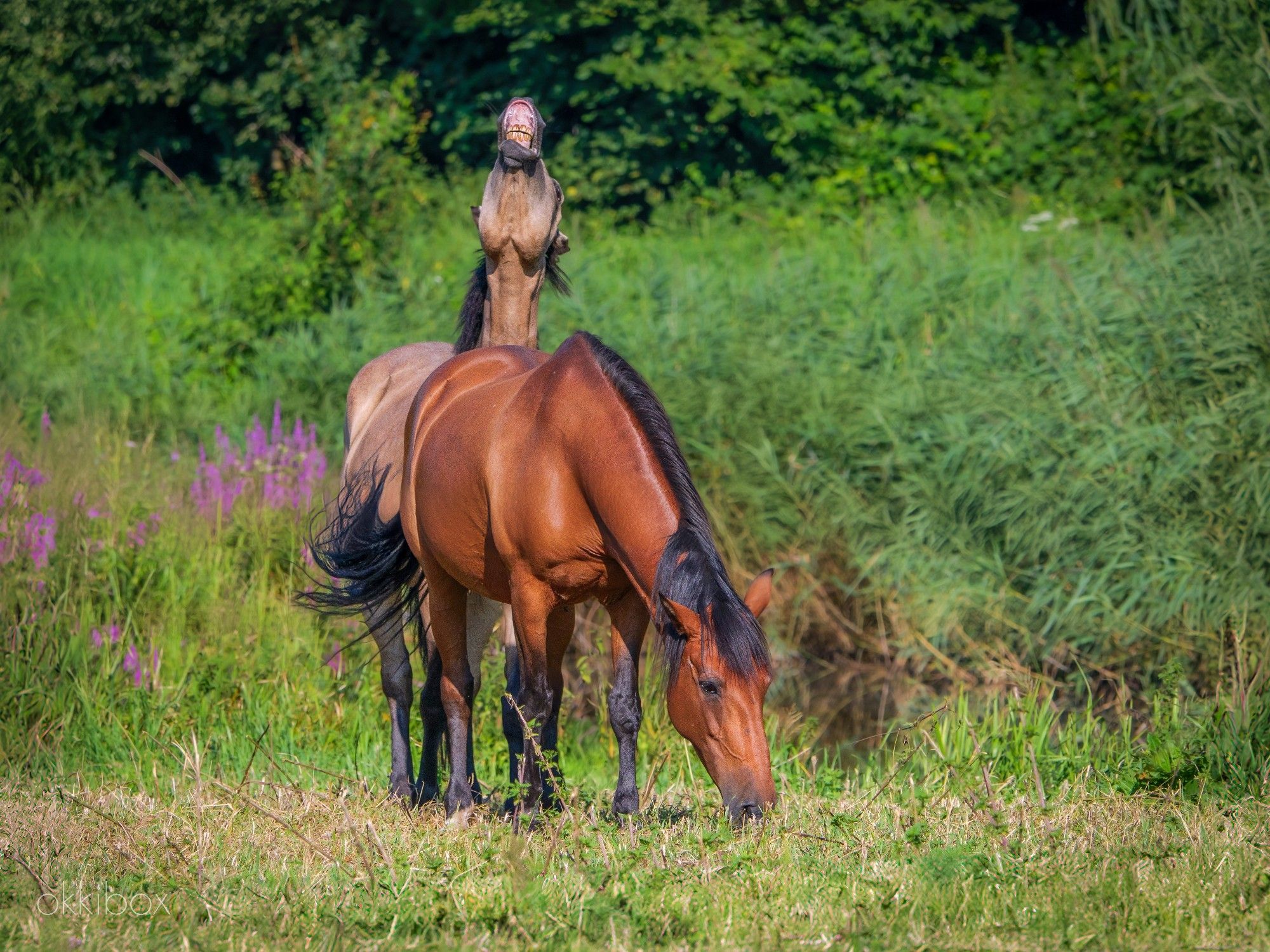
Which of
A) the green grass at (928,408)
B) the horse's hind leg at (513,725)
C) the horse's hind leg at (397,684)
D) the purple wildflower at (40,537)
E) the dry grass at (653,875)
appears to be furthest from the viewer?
the green grass at (928,408)

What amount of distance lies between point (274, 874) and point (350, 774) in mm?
1984

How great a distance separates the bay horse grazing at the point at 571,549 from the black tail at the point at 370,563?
12 millimetres

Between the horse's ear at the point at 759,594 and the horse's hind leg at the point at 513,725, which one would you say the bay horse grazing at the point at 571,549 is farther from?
the horse's hind leg at the point at 513,725

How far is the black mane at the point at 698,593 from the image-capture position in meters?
3.78

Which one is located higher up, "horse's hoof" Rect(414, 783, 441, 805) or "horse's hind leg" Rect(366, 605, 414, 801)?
"horse's hind leg" Rect(366, 605, 414, 801)

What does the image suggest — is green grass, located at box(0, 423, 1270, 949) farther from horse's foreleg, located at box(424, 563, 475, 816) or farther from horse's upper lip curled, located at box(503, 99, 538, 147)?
horse's upper lip curled, located at box(503, 99, 538, 147)

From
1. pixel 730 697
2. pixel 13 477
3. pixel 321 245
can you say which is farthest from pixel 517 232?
pixel 321 245

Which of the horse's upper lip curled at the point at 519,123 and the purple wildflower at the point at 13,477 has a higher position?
the horse's upper lip curled at the point at 519,123

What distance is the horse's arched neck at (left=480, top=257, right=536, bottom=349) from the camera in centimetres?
553

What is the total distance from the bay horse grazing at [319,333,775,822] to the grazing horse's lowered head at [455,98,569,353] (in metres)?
0.42

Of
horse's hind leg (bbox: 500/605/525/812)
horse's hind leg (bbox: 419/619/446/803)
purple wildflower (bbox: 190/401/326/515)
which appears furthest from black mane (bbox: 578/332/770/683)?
purple wildflower (bbox: 190/401/326/515)

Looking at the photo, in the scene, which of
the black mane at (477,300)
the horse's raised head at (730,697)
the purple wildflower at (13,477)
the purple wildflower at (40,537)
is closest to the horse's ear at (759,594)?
the horse's raised head at (730,697)

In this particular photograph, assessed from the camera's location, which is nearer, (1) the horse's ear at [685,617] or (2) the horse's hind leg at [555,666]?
(1) the horse's ear at [685,617]

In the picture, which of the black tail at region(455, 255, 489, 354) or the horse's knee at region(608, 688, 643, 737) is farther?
the black tail at region(455, 255, 489, 354)
